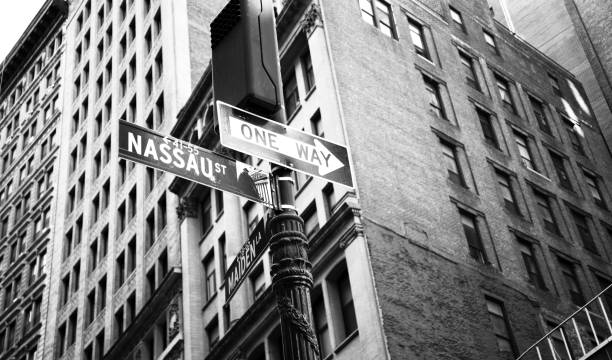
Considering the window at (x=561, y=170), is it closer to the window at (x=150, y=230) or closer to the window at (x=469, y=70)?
the window at (x=469, y=70)

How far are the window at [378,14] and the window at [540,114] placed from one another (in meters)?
10.6

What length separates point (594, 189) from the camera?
4447 centimetres

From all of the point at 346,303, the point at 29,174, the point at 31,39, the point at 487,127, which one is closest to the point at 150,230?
the point at 487,127

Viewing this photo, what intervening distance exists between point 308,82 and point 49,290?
29982 mm

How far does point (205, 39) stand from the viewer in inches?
2048

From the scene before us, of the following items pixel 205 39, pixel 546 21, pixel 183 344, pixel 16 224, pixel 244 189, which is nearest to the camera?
pixel 244 189

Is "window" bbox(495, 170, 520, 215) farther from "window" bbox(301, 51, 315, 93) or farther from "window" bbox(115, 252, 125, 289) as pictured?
"window" bbox(115, 252, 125, 289)

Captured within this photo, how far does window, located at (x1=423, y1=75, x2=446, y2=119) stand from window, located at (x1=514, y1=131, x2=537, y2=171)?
204 inches

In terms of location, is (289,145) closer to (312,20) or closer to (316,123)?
(316,123)

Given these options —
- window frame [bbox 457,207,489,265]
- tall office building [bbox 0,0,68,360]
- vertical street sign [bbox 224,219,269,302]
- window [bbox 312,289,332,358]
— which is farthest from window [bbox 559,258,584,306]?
tall office building [bbox 0,0,68,360]

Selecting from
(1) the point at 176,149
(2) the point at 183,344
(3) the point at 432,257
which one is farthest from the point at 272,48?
(2) the point at 183,344

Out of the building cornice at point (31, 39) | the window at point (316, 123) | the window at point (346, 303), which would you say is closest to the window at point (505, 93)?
the window at point (316, 123)

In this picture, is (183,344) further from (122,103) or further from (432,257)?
(122,103)

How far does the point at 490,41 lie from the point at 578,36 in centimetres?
1310
